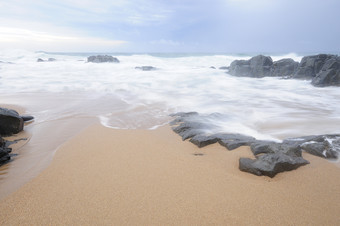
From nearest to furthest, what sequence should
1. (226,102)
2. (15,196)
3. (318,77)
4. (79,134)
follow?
(15,196) → (79,134) → (226,102) → (318,77)

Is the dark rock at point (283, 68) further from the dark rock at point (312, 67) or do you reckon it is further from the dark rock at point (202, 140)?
the dark rock at point (202, 140)

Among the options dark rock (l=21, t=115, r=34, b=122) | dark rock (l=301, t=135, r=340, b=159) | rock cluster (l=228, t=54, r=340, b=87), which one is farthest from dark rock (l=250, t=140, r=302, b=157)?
rock cluster (l=228, t=54, r=340, b=87)

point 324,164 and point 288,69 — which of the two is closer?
point 324,164

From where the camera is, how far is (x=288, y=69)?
18188 mm

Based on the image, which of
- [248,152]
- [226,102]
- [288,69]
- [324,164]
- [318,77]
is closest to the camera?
[324,164]

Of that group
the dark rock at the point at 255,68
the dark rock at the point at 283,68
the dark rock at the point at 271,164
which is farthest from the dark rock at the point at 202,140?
the dark rock at the point at 283,68

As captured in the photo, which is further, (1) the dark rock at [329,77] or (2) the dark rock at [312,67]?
(2) the dark rock at [312,67]

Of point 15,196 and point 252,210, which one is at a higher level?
point 252,210

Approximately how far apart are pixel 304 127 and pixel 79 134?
16.5ft

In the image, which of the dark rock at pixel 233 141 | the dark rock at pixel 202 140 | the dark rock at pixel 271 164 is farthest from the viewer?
the dark rock at pixel 202 140

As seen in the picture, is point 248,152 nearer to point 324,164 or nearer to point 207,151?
point 207,151

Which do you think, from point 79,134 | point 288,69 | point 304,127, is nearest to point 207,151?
point 79,134

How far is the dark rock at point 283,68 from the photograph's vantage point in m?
18.1

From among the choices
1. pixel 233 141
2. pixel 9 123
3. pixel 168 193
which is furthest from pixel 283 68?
pixel 9 123
